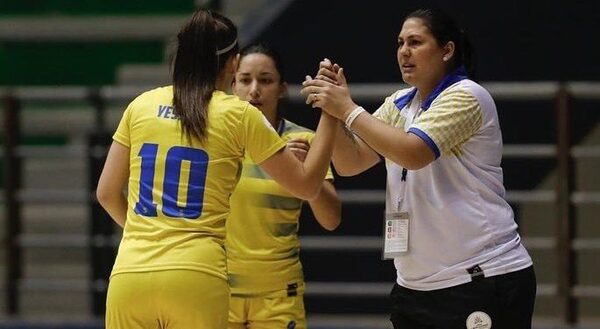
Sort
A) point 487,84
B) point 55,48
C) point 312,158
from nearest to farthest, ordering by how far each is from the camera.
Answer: point 312,158 → point 487,84 → point 55,48

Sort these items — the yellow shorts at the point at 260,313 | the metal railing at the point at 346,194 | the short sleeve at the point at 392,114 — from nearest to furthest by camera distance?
the short sleeve at the point at 392,114, the yellow shorts at the point at 260,313, the metal railing at the point at 346,194

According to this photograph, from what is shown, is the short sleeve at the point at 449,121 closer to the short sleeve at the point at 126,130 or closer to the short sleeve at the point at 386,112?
the short sleeve at the point at 386,112

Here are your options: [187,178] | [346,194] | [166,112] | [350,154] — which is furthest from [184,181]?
[346,194]

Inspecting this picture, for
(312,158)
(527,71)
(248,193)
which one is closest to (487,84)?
(527,71)

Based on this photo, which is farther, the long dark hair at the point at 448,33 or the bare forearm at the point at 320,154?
the long dark hair at the point at 448,33

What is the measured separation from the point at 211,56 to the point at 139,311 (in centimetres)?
82

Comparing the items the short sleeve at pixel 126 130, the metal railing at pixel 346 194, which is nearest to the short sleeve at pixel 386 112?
the short sleeve at pixel 126 130

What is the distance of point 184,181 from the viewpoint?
4.35 metres

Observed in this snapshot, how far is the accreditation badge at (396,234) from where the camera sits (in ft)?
15.3

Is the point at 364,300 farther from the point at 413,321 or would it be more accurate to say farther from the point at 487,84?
the point at 413,321

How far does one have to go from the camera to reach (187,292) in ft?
14.0

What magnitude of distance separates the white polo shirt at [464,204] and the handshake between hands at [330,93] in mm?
225

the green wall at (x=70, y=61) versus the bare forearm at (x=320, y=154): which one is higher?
the green wall at (x=70, y=61)

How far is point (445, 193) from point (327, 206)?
823 millimetres
